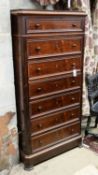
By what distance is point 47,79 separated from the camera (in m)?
2.45

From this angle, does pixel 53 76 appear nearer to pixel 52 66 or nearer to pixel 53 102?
pixel 52 66

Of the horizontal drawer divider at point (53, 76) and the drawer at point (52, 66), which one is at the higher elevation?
the drawer at point (52, 66)

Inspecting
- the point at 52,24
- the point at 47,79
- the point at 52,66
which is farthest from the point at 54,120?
the point at 52,24

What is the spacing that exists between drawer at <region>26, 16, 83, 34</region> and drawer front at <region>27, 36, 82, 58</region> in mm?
89

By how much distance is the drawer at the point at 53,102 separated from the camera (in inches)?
96.0

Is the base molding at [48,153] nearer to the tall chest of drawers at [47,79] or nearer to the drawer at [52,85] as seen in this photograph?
the tall chest of drawers at [47,79]

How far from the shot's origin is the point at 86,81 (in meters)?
3.04

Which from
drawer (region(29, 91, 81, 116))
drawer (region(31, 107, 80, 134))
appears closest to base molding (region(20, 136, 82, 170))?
drawer (region(31, 107, 80, 134))

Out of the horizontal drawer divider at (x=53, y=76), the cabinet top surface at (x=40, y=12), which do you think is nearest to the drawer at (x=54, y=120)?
the horizontal drawer divider at (x=53, y=76)

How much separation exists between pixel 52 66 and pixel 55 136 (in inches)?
29.8

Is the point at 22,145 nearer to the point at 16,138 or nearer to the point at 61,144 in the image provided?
the point at 16,138

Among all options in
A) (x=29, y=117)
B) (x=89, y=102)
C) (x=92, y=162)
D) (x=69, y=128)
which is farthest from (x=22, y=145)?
(x=89, y=102)

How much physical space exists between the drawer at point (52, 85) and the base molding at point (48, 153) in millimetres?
610

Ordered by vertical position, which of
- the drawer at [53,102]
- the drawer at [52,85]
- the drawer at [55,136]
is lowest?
the drawer at [55,136]
